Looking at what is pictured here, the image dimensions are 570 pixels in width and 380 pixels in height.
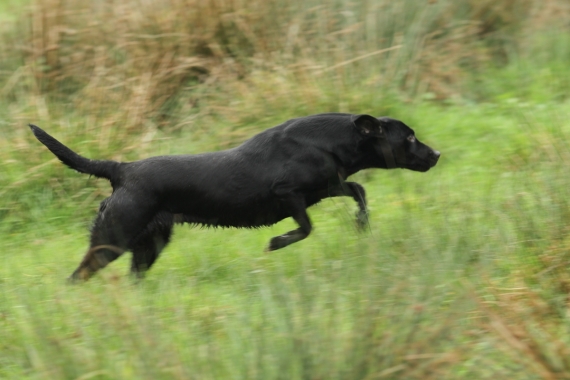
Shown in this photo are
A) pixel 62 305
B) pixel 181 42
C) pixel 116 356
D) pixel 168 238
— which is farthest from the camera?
pixel 181 42

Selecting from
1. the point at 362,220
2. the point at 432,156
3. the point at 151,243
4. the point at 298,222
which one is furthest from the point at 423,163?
the point at 151,243

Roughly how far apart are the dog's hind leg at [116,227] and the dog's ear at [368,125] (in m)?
1.43

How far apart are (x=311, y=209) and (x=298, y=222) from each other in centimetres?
135

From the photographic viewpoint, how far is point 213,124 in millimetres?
7914

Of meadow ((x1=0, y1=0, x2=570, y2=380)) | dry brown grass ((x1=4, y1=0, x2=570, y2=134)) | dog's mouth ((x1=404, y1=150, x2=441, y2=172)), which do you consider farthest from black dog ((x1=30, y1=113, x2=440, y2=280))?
dry brown grass ((x1=4, y1=0, x2=570, y2=134))

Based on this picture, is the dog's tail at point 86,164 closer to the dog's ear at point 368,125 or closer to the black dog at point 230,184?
the black dog at point 230,184

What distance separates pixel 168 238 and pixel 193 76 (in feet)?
11.0

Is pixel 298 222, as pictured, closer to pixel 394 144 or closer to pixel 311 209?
pixel 394 144

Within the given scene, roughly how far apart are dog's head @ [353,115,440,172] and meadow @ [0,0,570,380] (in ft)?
0.48

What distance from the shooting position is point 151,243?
17.9 feet

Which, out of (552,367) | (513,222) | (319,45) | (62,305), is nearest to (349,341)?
(552,367)

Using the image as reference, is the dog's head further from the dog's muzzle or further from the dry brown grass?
the dry brown grass

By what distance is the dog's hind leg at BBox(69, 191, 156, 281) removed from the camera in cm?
523

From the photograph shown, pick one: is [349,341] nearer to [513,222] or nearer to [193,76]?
[513,222]
